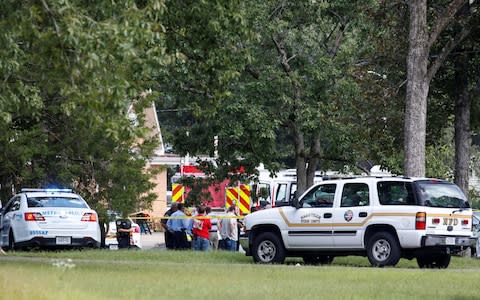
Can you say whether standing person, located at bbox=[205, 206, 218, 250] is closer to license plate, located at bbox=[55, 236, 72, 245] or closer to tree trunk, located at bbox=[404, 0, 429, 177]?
license plate, located at bbox=[55, 236, 72, 245]

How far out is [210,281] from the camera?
60.0 ft

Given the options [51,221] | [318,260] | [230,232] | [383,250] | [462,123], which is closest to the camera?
[383,250]

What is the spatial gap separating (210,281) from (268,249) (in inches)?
277

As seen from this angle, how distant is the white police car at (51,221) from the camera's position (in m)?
27.0

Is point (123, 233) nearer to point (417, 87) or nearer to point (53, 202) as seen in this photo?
point (53, 202)

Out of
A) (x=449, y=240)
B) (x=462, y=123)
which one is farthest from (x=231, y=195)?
(x=449, y=240)

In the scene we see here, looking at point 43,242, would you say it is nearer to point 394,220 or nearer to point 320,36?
point 394,220

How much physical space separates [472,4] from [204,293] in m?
16.2

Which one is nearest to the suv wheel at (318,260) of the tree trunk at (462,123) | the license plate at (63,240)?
the license plate at (63,240)

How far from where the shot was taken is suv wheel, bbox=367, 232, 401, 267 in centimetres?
2328

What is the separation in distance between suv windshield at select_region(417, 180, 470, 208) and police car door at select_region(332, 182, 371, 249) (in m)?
1.21

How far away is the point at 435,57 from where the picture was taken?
30.5m

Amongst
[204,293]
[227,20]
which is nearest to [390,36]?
[227,20]

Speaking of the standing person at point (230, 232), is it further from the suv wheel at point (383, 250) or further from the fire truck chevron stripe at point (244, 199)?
the suv wheel at point (383, 250)
